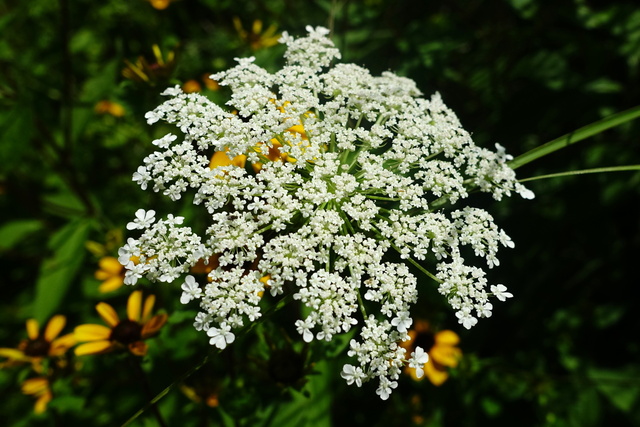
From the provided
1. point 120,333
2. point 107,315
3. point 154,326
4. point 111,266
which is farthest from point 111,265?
point 154,326

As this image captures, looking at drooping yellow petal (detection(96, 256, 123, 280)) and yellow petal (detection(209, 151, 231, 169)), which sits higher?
drooping yellow petal (detection(96, 256, 123, 280))

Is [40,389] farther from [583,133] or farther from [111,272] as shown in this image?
[583,133]

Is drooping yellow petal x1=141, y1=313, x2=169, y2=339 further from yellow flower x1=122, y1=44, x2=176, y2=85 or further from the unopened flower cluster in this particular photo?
yellow flower x1=122, y1=44, x2=176, y2=85

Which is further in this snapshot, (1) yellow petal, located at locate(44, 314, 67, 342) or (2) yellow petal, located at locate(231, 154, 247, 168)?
(1) yellow petal, located at locate(44, 314, 67, 342)

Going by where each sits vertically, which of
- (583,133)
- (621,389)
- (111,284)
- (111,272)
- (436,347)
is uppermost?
(111,272)

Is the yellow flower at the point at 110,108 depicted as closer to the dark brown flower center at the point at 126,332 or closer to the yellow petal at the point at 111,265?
the yellow petal at the point at 111,265

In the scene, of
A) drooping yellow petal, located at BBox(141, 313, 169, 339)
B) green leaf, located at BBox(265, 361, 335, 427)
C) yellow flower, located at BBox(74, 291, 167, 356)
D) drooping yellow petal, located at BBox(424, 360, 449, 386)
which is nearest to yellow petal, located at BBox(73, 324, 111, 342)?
yellow flower, located at BBox(74, 291, 167, 356)
